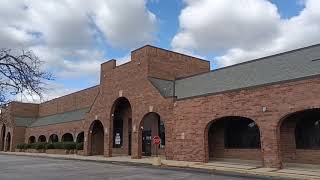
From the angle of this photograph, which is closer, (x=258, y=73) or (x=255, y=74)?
(x=258, y=73)

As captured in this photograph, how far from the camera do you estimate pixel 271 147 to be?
1967cm

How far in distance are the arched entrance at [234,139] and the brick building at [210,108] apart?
63mm

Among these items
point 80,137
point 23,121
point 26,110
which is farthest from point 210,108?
point 26,110

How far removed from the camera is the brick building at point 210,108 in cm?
1953

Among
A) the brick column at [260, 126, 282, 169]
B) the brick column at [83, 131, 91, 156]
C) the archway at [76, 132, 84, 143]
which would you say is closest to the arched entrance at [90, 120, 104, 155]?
the brick column at [83, 131, 91, 156]

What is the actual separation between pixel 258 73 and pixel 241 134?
13.9 feet

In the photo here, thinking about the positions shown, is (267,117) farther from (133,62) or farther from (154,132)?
(133,62)

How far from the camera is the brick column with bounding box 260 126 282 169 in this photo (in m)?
19.4

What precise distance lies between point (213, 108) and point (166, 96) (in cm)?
548

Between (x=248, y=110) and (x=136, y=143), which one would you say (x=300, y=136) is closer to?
(x=248, y=110)

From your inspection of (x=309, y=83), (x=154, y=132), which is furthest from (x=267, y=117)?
(x=154, y=132)

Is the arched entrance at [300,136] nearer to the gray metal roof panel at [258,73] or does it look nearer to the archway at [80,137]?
the gray metal roof panel at [258,73]

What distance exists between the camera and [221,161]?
24281 mm

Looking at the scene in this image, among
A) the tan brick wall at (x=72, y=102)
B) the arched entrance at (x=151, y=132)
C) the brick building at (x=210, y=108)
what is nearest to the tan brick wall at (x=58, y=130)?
the tan brick wall at (x=72, y=102)
